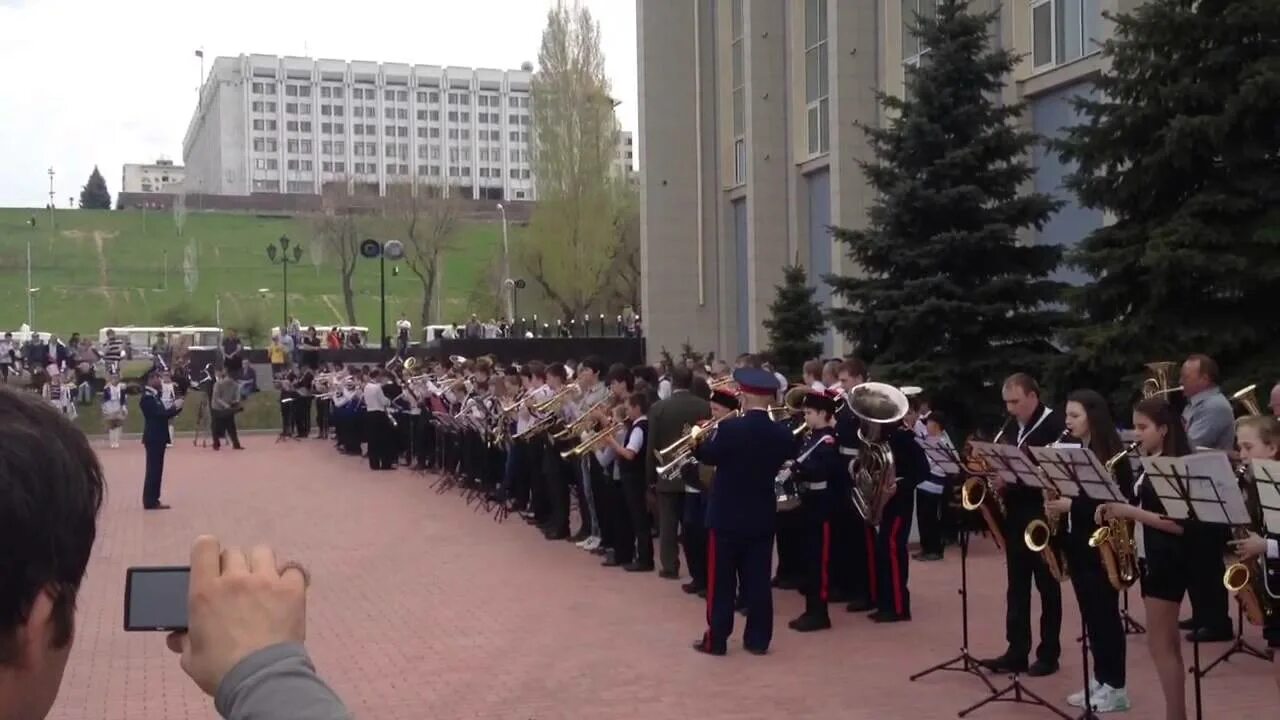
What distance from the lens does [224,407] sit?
33094 millimetres

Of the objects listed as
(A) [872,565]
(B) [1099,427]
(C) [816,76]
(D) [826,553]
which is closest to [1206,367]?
(B) [1099,427]

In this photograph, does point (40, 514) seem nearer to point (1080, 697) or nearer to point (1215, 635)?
point (1080, 697)

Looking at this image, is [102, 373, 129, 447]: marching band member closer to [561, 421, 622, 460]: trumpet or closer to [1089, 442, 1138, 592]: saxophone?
[561, 421, 622, 460]: trumpet

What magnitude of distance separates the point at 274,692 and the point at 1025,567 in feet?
27.4

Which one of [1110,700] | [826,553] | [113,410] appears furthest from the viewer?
[113,410]

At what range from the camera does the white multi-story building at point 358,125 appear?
152875 millimetres

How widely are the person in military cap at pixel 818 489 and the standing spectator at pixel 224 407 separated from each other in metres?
23.4

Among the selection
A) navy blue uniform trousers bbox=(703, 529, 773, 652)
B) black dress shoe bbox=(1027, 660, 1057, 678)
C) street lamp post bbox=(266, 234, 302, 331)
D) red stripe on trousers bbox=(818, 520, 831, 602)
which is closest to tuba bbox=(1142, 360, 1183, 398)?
black dress shoe bbox=(1027, 660, 1057, 678)

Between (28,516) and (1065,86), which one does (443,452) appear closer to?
(1065,86)

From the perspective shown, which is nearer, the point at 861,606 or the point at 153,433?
the point at 861,606

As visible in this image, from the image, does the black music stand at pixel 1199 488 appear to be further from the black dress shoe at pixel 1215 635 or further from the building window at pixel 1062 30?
the building window at pixel 1062 30

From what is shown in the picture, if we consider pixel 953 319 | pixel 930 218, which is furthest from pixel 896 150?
pixel 953 319

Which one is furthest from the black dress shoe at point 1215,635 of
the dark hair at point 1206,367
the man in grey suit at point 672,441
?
the man in grey suit at point 672,441

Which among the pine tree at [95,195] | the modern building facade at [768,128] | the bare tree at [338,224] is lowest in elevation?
the modern building facade at [768,128]
